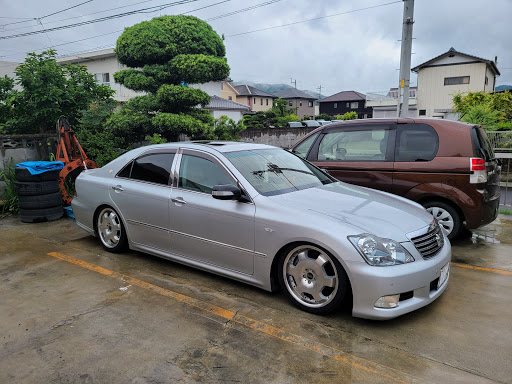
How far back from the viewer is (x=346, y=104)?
6059cm

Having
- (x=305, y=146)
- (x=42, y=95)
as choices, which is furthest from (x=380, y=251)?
(x=42, y=95)

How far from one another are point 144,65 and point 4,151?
397 centimetres

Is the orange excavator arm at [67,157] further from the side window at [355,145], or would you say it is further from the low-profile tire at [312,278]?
the low-profile tire at [312,278]

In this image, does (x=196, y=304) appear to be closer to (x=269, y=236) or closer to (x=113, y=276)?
(x=269, y=236)

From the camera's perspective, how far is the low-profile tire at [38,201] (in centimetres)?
636

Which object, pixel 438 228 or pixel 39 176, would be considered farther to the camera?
pixel 39 176

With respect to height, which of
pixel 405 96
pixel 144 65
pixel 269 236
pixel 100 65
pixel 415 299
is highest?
pixel 100 65

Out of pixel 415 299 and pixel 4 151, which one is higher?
pixel 4 151

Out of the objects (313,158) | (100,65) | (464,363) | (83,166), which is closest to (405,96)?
(313,158)

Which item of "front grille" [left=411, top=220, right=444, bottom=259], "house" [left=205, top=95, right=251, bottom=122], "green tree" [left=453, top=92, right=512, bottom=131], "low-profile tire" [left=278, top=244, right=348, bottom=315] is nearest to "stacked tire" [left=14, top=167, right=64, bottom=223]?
"low-profile tire" [left=278, top=244, right=348, bottom=315]

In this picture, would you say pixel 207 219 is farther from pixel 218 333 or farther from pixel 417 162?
pixel 417 162

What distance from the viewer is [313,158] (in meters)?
5.92

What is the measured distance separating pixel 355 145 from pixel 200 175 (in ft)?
8.89

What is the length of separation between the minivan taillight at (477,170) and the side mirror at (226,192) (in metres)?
3.05
